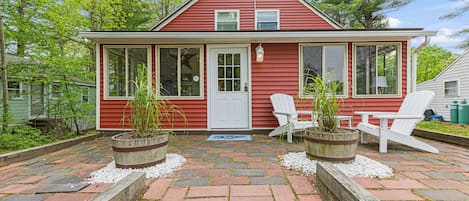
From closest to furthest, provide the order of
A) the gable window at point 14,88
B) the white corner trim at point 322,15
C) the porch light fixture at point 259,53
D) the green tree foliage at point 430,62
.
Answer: the porch light fixture at point 259,53 → the white corner trim at point 322,15 → the gable window at point 14,88 → the green tree foliage at point 430,62

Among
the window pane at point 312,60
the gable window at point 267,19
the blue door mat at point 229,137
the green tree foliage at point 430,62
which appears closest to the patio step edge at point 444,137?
the window pane at point 312,60

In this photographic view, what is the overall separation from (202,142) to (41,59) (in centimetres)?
443

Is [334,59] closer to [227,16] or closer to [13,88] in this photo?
[227,16]

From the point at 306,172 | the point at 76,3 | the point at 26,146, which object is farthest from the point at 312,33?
the point at 76,3

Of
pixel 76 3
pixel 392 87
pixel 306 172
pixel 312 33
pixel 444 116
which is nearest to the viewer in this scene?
pixel 306 172

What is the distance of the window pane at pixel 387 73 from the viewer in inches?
177

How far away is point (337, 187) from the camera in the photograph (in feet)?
4.80

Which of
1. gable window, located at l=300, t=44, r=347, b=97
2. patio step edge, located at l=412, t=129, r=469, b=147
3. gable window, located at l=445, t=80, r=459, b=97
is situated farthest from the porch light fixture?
gable window, located at l=445, t=80, r=459, b=97

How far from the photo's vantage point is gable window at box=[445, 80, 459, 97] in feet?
26.8

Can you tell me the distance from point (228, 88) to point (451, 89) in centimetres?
977

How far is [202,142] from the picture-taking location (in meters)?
3.81

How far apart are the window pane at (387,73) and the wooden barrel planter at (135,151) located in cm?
469

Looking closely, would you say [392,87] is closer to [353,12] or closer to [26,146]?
[26,146]

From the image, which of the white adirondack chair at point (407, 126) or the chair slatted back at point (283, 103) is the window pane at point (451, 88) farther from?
the chair slatted back at point (283, 103)
